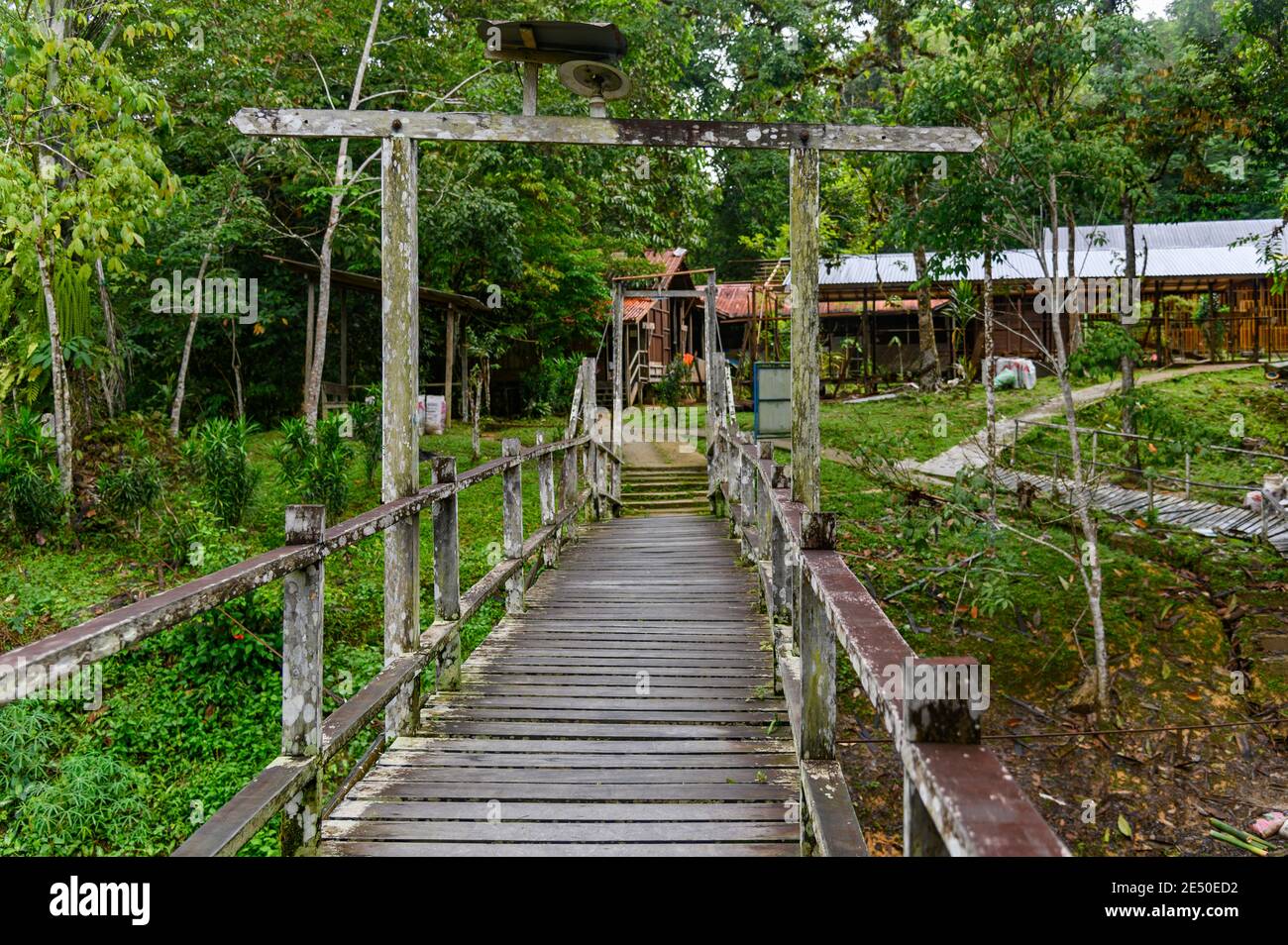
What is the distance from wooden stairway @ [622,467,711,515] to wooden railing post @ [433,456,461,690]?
301 inches

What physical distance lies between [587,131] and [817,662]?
320 cm

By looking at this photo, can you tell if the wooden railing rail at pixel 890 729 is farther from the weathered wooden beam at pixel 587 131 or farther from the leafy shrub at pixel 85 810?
the leafy shrub at pixel 85 810

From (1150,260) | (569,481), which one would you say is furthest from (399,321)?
(1150,260)

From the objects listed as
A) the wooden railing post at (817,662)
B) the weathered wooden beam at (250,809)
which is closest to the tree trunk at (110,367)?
the weathered wooden beam at (250,809)

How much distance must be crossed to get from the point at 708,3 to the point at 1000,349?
12942 mm

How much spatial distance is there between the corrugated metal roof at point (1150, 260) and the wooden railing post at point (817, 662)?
747 inches

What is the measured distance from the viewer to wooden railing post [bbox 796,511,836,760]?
3123mm

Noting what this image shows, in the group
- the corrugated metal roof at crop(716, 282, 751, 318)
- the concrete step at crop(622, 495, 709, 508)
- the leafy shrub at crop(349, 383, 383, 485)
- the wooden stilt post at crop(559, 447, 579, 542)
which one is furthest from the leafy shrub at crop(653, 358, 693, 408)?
the wooden stilt post at crop(559, 447, 579, 542)

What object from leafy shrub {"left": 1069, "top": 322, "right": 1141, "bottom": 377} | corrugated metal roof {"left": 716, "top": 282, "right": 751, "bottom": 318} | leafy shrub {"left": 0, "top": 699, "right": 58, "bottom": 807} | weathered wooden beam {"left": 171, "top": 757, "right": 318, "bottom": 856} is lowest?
leafy shrub {"left": 0, "top": 699, "right": 58, "bottom": 807}

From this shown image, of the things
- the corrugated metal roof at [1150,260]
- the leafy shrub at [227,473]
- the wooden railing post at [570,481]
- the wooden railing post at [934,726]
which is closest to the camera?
the wooden railing post at [934,726]

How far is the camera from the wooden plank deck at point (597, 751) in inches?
129

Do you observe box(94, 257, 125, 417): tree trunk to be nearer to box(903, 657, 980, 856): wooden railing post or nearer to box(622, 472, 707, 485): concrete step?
box(622, 472, 707, 485): concrete step

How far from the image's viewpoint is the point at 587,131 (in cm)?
495

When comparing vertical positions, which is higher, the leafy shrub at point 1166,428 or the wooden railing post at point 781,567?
the leafy shrub at point 1166,428
